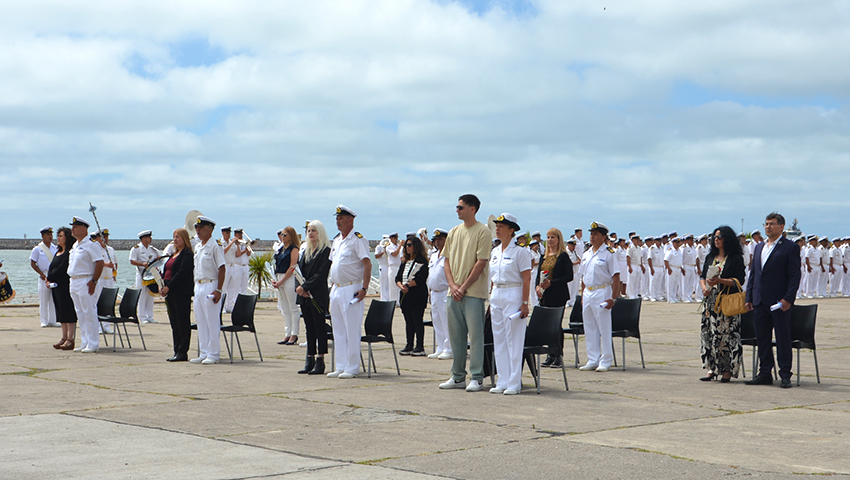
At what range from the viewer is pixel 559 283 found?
11375mm

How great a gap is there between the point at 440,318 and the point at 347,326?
2737 mm

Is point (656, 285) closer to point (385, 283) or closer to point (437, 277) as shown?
point (385, 283)

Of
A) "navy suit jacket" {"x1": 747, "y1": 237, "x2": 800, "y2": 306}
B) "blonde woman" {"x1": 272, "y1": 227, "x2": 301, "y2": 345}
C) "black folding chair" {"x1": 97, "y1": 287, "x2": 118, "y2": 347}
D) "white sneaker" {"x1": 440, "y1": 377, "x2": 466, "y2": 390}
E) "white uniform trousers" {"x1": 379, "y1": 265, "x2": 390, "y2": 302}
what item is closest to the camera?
"white sneaker" {"x1": 440, "y1": 377, "x2": 466, "y2": 390}

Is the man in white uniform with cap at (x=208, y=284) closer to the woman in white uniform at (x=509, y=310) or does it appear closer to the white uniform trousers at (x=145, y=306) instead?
the woman in white uniform at (x=509, y=310)

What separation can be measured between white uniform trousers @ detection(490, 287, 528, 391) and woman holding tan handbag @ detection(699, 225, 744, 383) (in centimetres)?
251

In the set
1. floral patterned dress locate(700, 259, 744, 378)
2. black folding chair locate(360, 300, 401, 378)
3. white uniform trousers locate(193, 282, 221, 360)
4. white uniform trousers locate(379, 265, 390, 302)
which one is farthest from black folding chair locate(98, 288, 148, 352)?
white uniform trousers locate(379, 265, 390, 302)

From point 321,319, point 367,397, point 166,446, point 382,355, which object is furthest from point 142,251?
point 166,446

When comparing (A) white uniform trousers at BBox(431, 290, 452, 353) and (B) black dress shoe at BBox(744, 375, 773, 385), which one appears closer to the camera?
(B) black dress shoe at BBox(744, 375, 773, 385)

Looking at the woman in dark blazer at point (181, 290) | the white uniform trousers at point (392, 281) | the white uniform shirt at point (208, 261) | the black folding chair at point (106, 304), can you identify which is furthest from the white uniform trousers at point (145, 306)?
the white uniform shirt at point (208, 261)

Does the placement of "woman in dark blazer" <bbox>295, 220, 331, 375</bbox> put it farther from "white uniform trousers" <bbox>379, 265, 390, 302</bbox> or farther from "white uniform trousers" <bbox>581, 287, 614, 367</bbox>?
"white uniform trousers" <bbox>379, 265, 390, 302</bbox>

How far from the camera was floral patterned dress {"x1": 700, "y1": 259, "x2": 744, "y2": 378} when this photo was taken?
10102 millimetres

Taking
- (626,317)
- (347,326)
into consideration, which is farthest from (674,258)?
(347,326)

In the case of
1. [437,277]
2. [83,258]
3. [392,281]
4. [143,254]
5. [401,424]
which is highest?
[143,254]

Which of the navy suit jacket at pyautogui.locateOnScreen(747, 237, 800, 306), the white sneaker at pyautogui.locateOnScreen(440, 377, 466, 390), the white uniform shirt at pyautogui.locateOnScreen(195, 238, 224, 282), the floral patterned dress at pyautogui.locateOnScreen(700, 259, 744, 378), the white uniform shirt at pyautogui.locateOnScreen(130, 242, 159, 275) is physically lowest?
the white sneaker at pyautogui.locateOnScreen(440, 377, 466, 390)
